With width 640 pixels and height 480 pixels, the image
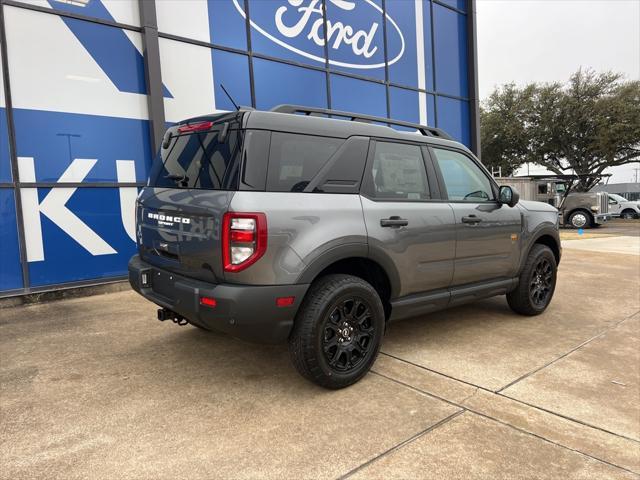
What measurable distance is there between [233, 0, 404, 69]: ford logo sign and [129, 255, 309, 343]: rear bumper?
258 inches

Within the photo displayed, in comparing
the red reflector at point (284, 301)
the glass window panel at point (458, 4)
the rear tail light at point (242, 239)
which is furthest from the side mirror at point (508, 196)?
the glass window panel at point (458, 4)

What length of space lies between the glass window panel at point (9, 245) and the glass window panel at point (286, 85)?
4.16 m

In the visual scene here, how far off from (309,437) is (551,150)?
29804 mm

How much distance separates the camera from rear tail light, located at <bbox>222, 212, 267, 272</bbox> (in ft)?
8.90

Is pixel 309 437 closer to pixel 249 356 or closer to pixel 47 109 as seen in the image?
pixel 249 356

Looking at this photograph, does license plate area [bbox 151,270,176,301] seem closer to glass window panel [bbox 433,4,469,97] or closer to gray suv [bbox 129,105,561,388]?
gray suv [bbox 129,105,561,388]

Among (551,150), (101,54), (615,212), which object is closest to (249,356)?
(101,54)

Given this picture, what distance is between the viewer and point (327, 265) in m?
3.03

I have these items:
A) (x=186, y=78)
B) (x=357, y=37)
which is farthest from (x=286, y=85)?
(x=357, y=37)

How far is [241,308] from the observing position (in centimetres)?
273

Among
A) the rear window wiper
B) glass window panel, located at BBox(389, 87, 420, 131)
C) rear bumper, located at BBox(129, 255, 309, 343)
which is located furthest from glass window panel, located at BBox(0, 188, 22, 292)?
glass window panel, located at BBox(389, 87, 420, 131)

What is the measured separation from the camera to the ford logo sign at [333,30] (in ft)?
27.7

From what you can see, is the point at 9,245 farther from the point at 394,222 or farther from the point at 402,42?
the point at 402,42

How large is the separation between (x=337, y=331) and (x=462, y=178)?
2.04 metres
